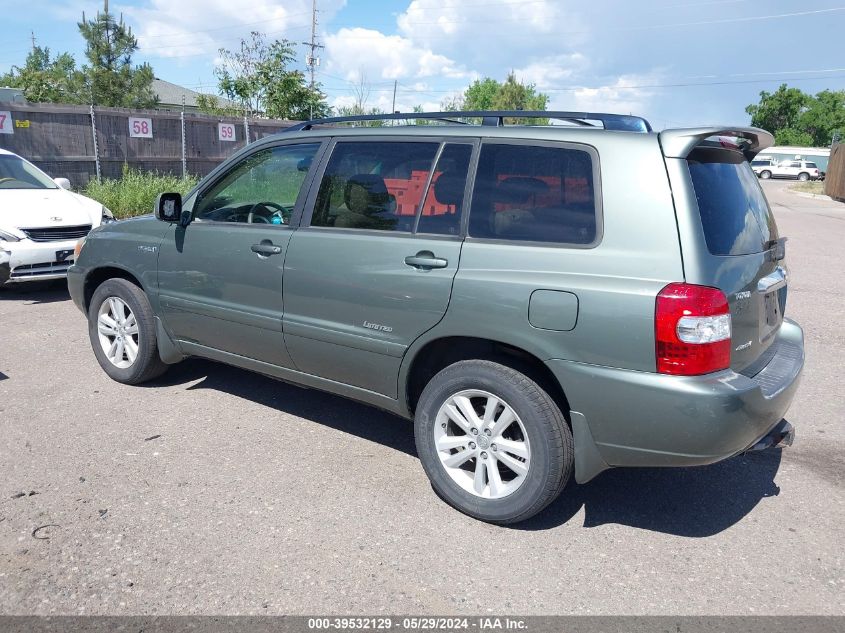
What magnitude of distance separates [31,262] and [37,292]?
87cm

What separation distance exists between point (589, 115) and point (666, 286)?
1.11 m

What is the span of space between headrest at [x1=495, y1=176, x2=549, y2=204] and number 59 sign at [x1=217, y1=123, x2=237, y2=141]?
656 inches

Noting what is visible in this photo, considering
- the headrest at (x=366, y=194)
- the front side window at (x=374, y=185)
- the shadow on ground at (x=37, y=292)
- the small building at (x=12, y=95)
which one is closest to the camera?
the front side window at (x=374, y=185)

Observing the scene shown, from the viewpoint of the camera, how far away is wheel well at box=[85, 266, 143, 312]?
5238 mm

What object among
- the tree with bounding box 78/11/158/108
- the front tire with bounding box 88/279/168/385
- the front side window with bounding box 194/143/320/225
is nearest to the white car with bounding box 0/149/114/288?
the front tire with bounding box 88/279/168/385

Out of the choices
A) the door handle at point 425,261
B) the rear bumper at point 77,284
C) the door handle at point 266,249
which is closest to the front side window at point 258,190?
the door handle at point 266,249

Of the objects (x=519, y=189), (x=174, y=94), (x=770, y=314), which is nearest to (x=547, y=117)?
(x=519, y=189)

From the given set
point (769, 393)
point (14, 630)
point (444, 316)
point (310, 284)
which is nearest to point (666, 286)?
point (769, 393)

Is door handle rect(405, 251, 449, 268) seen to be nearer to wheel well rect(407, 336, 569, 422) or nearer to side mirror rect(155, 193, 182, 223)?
wheel well rect(407, 336, 569, 422)

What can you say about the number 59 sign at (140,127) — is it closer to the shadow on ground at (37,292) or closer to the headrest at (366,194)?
the shadow on ground at (37,292)

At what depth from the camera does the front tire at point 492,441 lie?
3312 millimetres

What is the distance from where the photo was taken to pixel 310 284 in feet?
13.4

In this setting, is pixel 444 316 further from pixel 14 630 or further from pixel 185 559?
pixel 14 630

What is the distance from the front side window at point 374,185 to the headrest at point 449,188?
11 cm
